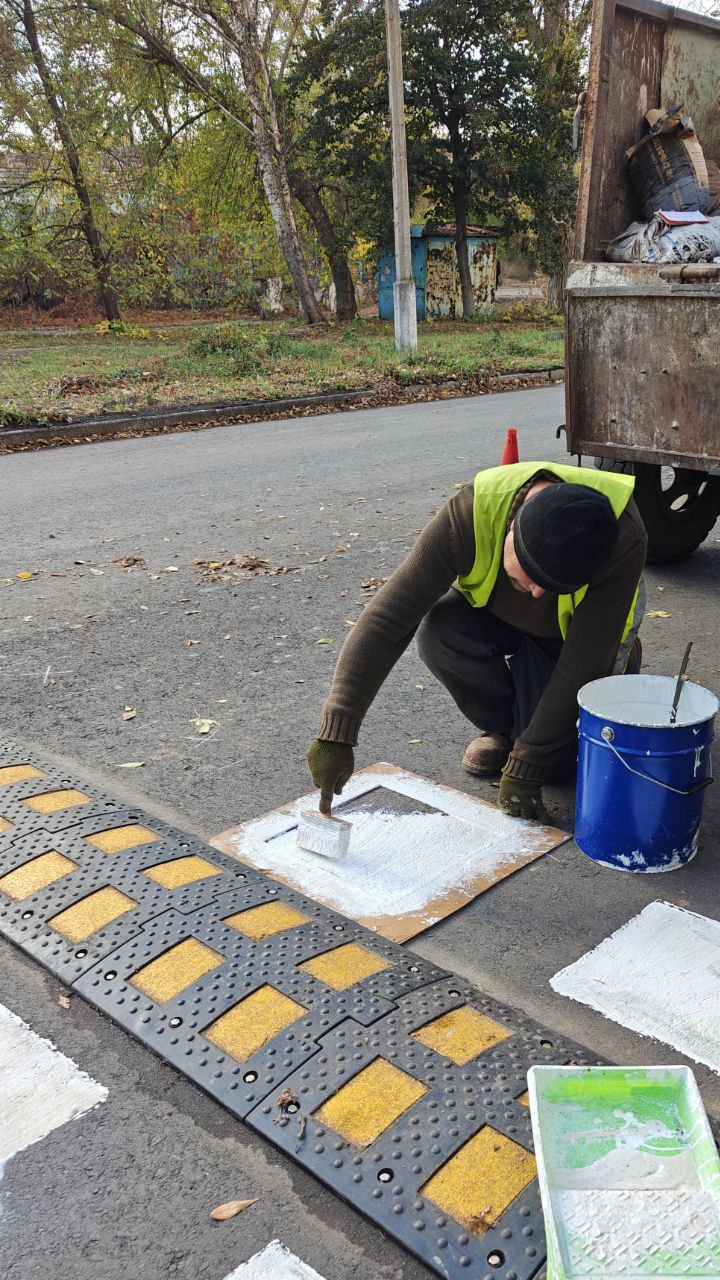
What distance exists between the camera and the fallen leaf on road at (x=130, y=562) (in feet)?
19.4

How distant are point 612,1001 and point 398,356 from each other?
15197 mm

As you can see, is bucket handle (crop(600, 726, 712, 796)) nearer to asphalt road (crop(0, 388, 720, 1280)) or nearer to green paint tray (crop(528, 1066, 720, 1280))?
asphalt road (crop(0, 388, 720, 1280))

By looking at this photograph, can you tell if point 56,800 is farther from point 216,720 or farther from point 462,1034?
point 462,1034

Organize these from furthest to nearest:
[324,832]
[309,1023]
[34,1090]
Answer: [324,832]
[309,1023]
[34,1090]

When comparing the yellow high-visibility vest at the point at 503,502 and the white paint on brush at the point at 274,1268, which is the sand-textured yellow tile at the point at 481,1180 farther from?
the yellow high-visibility vest at the point at 503,502

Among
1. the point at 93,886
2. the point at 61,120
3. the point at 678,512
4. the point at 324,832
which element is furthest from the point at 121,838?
the point at 61,120

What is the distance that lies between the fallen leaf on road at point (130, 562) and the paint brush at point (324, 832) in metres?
3.23

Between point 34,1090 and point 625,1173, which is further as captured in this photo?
point 34,1090

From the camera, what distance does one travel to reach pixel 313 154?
83.4 feet

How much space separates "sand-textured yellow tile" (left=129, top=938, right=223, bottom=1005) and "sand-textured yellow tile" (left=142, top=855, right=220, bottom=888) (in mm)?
281

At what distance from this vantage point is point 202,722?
3.92 meters

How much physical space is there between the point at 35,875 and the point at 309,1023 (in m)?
1.00

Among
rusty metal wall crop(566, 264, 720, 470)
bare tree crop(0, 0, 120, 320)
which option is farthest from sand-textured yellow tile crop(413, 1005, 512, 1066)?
bare tree crop(0, 0, 120, 320)

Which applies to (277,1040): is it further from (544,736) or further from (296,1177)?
(544,736)
